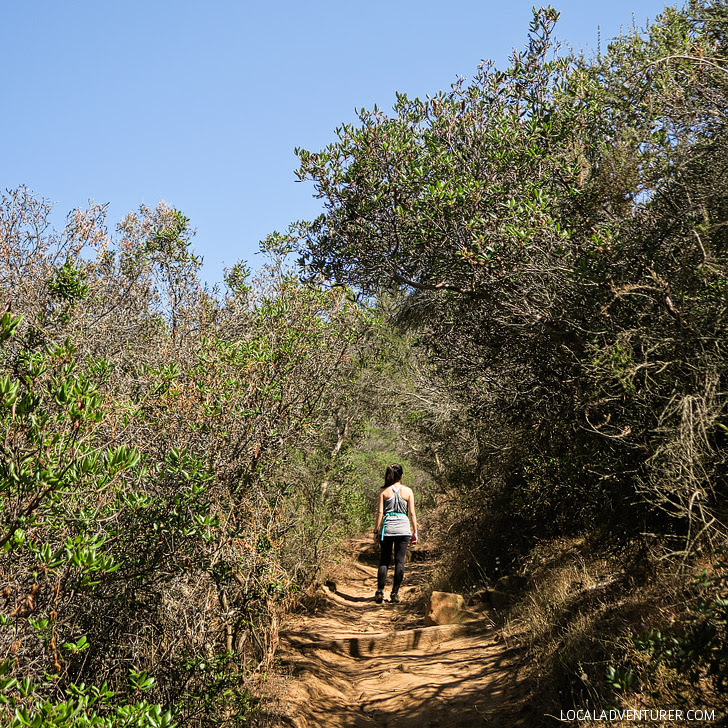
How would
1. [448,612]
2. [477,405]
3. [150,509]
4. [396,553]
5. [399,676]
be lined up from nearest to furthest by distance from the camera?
[150,509] < [399,676] < [477,405] < [448,612] < [396,553]

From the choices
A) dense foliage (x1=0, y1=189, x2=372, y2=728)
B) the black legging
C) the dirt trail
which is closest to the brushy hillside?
dense foliage (x1=0, y1=189, x2=372, y2=728)

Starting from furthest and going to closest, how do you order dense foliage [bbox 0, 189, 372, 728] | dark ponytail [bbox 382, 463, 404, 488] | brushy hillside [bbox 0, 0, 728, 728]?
dark ponytail [bbox 382, 463, 404, 488] → brushy hillside [bbox 0, 0, 728, 728] → dense foliage [bbox 0, 189, 372, 728]

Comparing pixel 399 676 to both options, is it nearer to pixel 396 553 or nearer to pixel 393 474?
pixel 396 553

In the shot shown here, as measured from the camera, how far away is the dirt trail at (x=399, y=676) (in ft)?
18.5

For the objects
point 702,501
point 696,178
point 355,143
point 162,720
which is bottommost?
point 162,720

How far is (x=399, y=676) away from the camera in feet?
21.9

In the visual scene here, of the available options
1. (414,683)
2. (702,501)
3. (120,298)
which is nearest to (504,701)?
(414,683)

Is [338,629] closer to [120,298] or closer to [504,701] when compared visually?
[504,701]

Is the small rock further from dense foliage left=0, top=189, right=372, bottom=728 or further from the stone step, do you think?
dense foliage left=0, top=189, right=372, bottom=728

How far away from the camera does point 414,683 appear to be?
21.0 ft

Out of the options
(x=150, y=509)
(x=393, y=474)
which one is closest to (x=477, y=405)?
(x=393, y=474)

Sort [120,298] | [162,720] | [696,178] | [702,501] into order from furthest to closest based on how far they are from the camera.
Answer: [120,298]
[696,178]
[702,501]
[162,720]

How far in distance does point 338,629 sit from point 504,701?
3.95 metres

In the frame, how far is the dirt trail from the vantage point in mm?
5637
